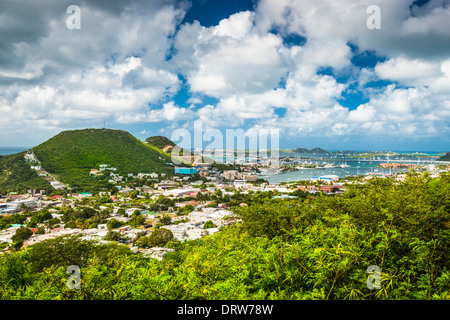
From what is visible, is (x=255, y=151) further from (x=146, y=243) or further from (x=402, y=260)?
(x=402, y=260)

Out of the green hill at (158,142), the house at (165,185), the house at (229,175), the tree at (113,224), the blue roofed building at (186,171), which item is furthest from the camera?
the green hill at (158,142)

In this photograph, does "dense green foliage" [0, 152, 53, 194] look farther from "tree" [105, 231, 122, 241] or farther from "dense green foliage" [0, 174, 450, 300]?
"dense green foliage" [0, 174, 450, 300]

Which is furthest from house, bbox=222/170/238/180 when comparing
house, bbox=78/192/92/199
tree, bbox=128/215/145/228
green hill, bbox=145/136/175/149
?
tree, bbox=128/215/145/228

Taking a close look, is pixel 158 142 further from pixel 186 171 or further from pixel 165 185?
pixel 165 185

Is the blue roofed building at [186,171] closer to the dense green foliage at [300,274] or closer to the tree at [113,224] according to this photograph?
the tree at [113,224]

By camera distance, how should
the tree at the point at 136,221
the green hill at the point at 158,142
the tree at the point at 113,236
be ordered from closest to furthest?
the tree at the point at 113,236, the tree at the point at 136,221, the green hill at the point at 158,142

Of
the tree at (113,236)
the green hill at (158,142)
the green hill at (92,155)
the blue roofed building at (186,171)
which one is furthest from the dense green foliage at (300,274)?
the green hill at (158,142)
